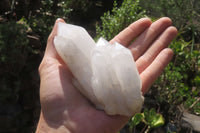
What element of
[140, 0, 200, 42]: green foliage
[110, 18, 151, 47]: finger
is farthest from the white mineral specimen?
[140, 0, 200, 42]: green foliage

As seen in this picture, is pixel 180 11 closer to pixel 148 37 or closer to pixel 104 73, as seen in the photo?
pixel 148 37

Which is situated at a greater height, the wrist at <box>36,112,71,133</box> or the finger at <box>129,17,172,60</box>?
the finger at <box>129,17,172,60</box>

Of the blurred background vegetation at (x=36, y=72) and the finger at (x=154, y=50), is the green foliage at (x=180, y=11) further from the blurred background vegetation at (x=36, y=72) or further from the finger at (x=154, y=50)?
the finger at (x=154, y=50)

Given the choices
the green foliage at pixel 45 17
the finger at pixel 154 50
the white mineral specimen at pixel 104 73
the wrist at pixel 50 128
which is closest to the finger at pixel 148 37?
the finger at pixel 154 50

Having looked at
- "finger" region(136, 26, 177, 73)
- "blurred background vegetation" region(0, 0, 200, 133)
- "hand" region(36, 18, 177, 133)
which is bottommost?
"blurred background vegetation" region(0, 0, 200, 133)

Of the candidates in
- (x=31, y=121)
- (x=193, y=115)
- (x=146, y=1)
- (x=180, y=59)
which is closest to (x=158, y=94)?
(x=193, y=115)

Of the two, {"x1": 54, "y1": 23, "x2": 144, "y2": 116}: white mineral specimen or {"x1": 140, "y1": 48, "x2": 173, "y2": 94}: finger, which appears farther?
Result: {"x1": 140, "y1": 48, "x2": 173, "y2": 94}: finger

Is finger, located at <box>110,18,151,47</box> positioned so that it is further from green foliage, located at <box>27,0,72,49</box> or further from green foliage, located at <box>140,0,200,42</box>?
green foliage, located at <box>140,0,200,42</box>
